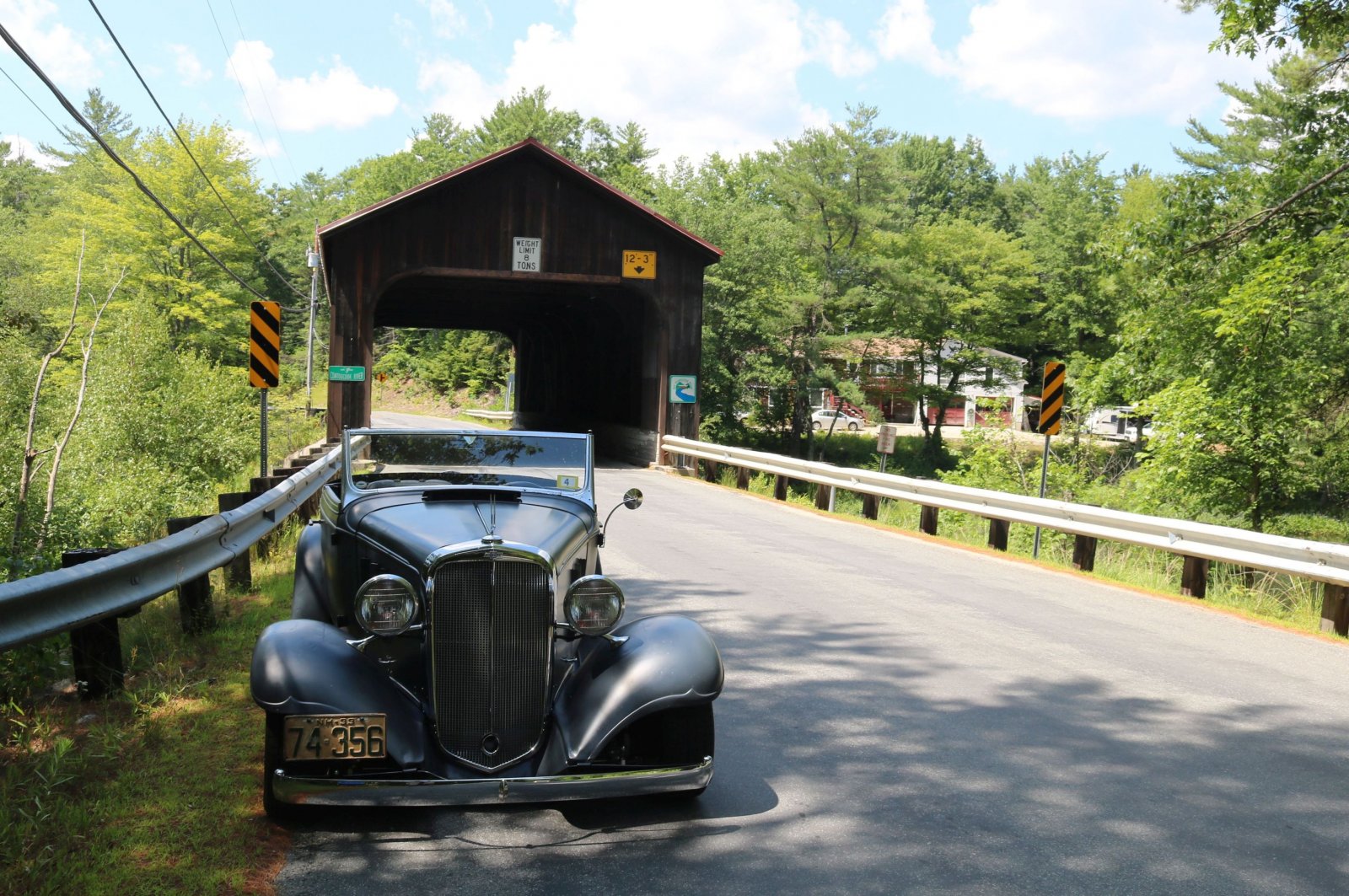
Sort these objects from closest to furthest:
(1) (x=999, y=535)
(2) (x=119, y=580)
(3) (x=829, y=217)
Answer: (2) (x=119, y=580) → (1) (x=999, y=535) → (3) (x=829, y=217)

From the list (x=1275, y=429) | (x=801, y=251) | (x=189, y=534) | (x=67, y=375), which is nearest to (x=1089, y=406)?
(x=1275, y=429)

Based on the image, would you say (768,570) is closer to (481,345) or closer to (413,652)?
(413,652)

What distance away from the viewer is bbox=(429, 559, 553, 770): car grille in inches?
167

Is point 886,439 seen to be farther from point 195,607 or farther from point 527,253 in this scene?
point 195,607

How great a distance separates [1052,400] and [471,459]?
37.3ft

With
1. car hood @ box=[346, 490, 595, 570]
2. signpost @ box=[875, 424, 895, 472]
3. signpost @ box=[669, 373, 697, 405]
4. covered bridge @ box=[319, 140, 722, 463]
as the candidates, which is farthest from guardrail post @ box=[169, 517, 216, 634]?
signpost @ box=[669, 373, 697, 405]

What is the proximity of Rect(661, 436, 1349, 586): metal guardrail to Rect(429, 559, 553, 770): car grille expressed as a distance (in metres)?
7.49

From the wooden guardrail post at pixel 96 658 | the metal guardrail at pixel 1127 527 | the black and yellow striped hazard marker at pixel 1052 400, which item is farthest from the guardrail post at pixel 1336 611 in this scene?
the wooden guardrail post at pixel 96 658

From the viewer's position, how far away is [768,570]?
10492 millimetres

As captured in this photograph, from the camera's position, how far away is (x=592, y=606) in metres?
4.53

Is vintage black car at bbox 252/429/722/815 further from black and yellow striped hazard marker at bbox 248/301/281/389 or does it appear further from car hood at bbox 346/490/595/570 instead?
black and yellow striped hazard marker at bbox 248/301/281/389

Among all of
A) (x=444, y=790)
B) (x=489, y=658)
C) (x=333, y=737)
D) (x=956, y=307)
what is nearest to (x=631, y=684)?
(x=489, y=658)

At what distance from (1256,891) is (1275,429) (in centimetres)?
1821

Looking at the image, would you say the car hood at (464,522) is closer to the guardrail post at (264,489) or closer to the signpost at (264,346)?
the guardrail post at (264,489)
